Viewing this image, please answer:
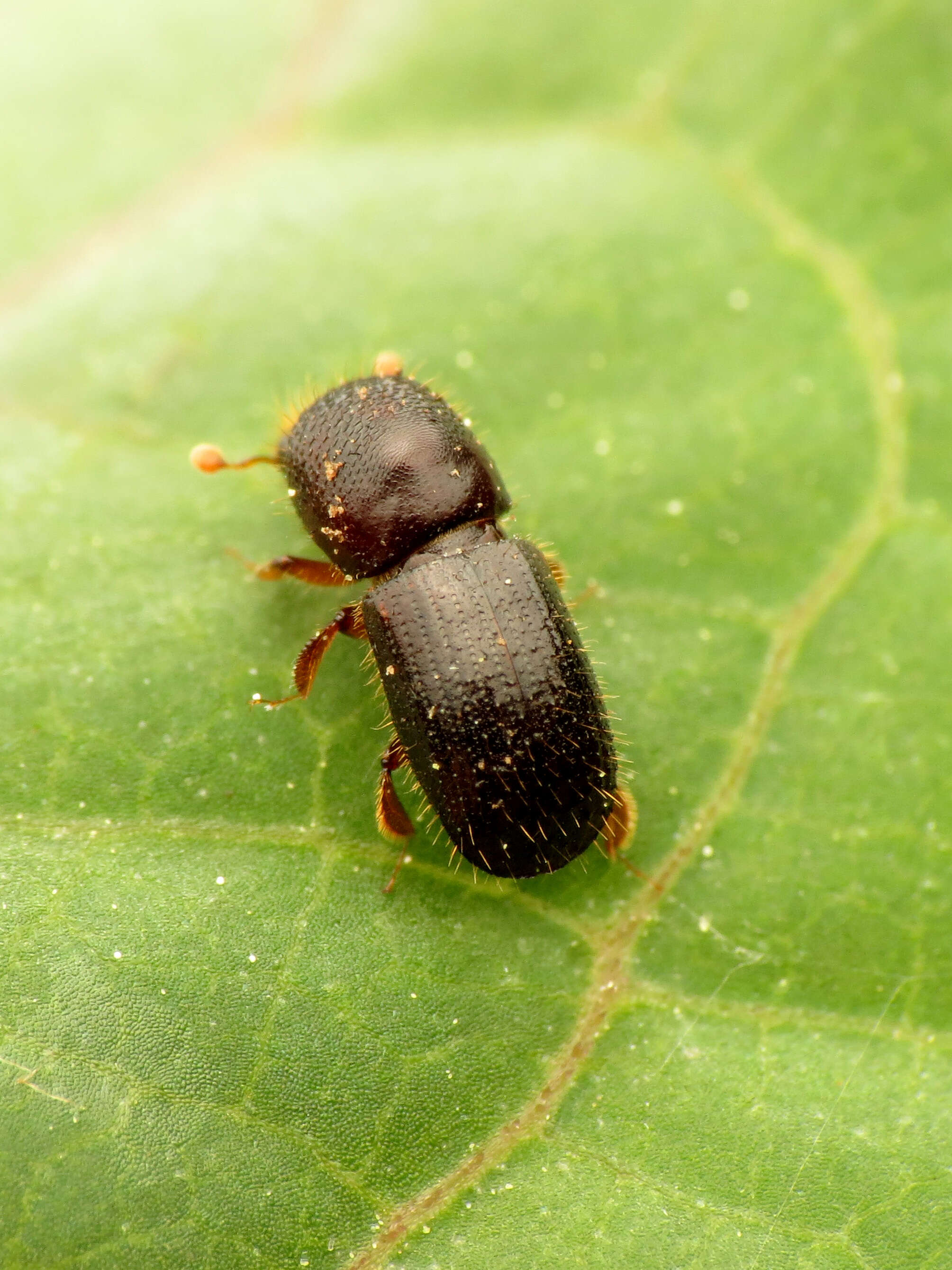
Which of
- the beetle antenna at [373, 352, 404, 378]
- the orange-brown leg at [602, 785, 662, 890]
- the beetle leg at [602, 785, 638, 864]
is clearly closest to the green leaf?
the orange-brown leg at [602, 785, 662, 890]

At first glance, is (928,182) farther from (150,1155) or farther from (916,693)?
(150,1155)

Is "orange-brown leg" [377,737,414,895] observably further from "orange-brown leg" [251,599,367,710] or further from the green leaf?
"orange-brown leg" [251,599,367,710]

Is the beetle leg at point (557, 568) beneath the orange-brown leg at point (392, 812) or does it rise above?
above

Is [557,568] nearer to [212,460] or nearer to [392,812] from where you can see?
[392,812]

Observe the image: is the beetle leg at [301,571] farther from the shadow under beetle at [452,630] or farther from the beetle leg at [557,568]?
the beetle leg at [557,568]

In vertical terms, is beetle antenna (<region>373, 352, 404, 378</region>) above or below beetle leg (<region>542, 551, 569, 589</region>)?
above

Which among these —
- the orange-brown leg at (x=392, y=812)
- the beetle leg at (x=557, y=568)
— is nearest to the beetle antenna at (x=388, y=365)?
the beetle leg at (x=557, y=568)
